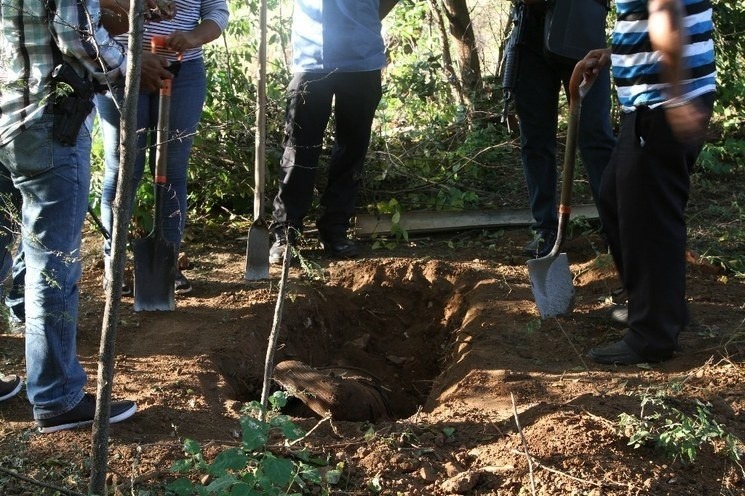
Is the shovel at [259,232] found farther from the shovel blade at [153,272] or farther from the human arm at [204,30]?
the shovel blade at [153,272]

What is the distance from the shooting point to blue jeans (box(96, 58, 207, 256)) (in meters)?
4.63

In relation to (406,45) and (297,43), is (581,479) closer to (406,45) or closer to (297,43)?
(297,43)

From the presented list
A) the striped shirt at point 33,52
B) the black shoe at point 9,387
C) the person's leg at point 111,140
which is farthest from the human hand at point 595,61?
the black shoe at point 9,387

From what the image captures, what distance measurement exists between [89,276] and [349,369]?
1.87 m

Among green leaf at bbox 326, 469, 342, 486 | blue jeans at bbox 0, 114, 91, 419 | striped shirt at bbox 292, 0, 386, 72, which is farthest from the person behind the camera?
striped shirt at bbox 292, 0, 386, 72

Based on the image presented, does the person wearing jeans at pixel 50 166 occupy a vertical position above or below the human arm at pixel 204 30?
below

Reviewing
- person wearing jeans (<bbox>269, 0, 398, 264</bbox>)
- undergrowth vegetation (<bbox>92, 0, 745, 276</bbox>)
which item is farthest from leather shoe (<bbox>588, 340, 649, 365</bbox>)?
person wearing jeans (<bbox>269, 0, 398, 264</bbox>)

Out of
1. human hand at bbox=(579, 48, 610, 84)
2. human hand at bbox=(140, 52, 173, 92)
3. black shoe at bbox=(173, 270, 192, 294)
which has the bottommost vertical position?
black shoe at bbox=(173, 270, 192, 294)

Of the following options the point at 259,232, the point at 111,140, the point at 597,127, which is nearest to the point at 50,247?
the point at 111,140

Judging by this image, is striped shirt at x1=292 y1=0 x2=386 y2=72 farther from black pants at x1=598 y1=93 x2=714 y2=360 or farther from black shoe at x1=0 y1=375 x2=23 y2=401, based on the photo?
black shoe at x1=0 y1=375 x2=23 y2=401

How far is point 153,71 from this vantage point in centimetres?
426

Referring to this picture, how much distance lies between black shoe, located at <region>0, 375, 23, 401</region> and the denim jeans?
307 centimetres

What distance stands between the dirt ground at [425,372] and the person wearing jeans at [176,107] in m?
0.58

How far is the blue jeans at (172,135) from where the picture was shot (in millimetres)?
4633
